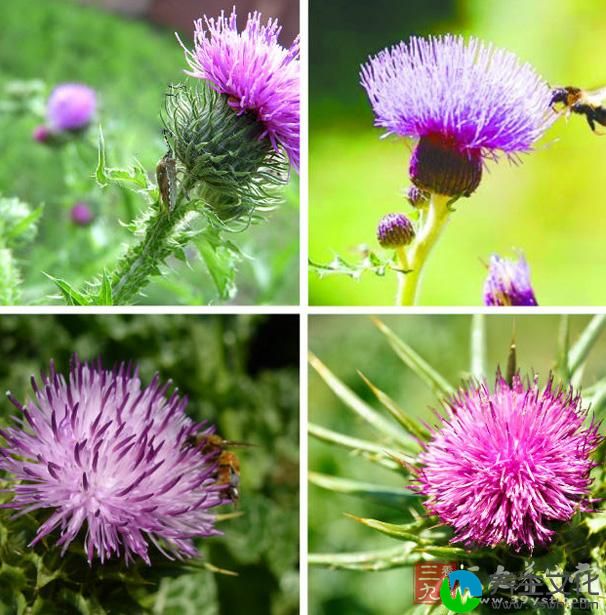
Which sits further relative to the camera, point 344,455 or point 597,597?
point 344,455

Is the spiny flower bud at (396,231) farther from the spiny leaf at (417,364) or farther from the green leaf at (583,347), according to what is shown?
the green leaf at (583,347)

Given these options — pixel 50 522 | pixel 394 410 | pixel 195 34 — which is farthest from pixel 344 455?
pixel 195 34

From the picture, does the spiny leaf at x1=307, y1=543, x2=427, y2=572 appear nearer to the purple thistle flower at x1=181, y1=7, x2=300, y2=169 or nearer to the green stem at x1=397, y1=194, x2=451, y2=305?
the green stem at x1=397, y1=194, x2=451, y2=305

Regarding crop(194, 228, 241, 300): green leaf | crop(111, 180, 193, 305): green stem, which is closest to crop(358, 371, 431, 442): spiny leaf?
crop(194, 228, 241, 300): green leaf

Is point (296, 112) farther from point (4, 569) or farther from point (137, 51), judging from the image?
point (4, 569)

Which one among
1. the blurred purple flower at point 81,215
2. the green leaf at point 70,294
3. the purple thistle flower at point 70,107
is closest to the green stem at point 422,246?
the green leaf at point 70,294

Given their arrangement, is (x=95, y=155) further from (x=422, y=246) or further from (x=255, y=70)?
(x=422, y=246)
